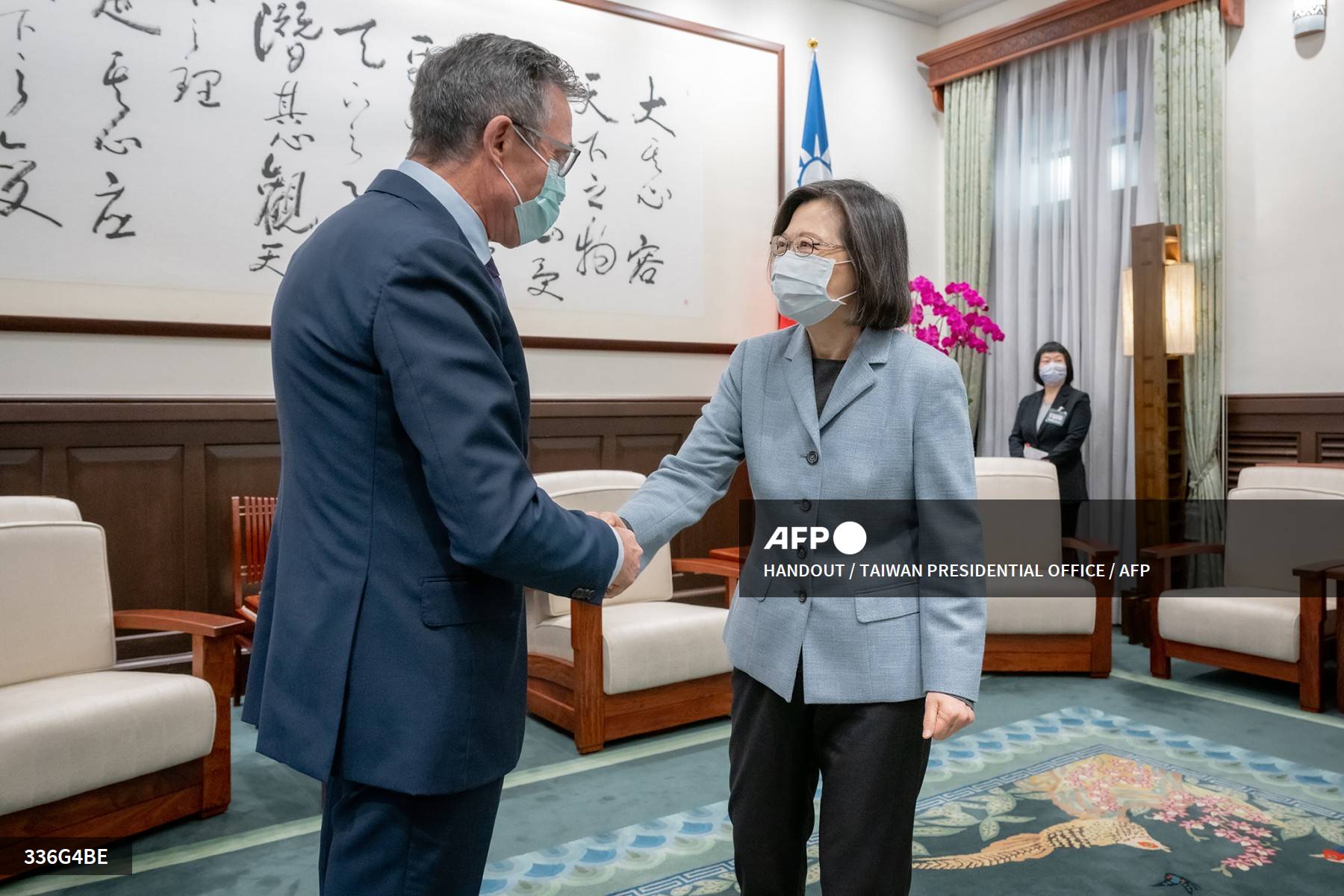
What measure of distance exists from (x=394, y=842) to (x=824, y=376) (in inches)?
36.5

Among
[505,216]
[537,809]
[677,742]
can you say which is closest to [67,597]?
[537,809]

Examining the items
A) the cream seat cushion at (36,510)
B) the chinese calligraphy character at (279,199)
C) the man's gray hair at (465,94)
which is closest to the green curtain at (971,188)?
the chinese calligraphy character at (279,199)

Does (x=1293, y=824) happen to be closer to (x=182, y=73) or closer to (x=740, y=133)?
(x=740, y=133)

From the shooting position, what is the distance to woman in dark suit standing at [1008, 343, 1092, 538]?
534 centimetres

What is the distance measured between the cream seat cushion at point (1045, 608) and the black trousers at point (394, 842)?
3494 mm

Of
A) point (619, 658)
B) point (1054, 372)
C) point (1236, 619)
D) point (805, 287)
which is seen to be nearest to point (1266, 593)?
point (1236, 619)

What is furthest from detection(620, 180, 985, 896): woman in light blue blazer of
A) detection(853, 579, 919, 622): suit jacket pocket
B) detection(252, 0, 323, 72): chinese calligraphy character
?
detection(252, 0, 323, 72): chinese calligraphy character

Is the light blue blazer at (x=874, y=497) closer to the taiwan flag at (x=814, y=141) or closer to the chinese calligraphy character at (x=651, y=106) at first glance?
the chinese calligraphy character at (x=651, y=106)

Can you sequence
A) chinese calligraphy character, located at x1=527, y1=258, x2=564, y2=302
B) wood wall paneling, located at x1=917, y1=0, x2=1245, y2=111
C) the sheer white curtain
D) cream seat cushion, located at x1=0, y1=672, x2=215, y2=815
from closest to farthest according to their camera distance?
cream seat cushion, located at x1=0, y1=672, x2=215, y2=815
chinese calligraphy character, located at x1=527, y1=258, x2=564, y2=302
wood wall paneling, located at x1=917, y1=0, x2=1245, y2=111
the sheer white curtain

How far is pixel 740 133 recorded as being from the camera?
5.52 m

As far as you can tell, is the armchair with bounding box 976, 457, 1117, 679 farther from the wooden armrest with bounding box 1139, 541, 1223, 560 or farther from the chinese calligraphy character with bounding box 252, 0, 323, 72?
the chinese calligraphy character with bounding box 252, 0, 323, 72

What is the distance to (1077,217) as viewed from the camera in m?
5.67

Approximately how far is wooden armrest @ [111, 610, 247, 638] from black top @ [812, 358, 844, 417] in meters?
2.03

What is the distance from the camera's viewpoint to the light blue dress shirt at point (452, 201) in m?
1.25
